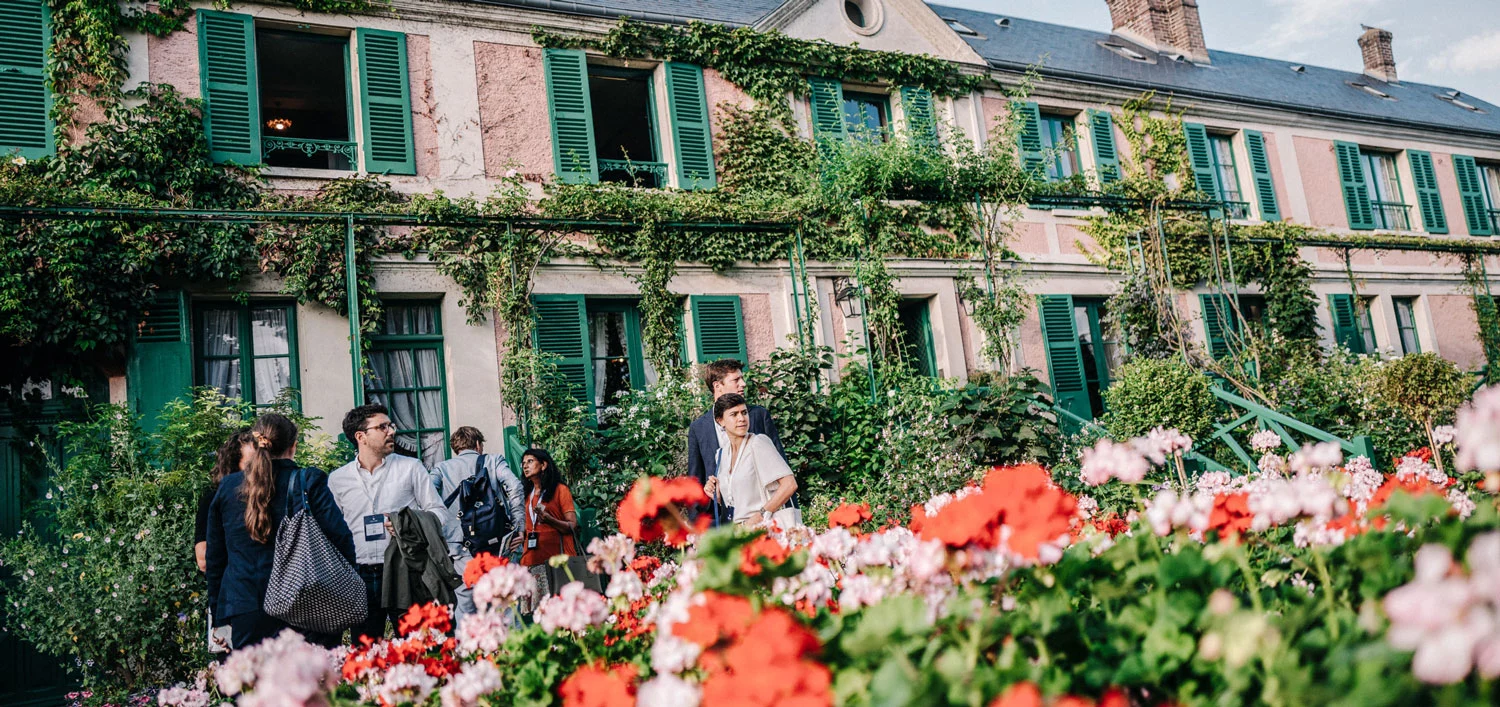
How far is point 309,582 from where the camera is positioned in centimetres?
381

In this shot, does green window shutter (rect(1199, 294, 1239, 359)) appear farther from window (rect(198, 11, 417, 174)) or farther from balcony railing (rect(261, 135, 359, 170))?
balcony railing (rect(261, 135, 359, 170))

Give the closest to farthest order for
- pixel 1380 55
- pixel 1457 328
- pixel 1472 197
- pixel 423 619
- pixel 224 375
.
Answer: pixel 423 619 → pixel 224 375 → pixel 1457 328 → pixel 1472 197 → pixel 1380 55

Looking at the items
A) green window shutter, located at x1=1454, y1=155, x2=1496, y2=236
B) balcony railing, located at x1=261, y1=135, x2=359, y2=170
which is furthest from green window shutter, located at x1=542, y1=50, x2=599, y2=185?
green window shutter, located at x1=1454, y1=155, x2=1496, y2=236

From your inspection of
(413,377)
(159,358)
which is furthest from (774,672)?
(413,377)

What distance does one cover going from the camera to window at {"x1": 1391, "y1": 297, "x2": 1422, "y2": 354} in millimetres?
14430

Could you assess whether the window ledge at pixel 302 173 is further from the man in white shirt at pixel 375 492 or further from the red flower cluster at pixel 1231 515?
the red flower cluster at pixel 1231 515

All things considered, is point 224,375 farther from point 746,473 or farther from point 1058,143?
point 1058,143

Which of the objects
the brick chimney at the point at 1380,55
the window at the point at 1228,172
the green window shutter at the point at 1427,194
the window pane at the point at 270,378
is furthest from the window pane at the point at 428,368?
the brick chimney at the point at 1380,55

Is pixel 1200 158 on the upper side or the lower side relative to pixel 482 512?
upper

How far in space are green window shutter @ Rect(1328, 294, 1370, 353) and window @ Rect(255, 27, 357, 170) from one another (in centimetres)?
1343

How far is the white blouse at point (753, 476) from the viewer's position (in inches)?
171

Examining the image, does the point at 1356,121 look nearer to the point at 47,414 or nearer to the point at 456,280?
the point at 456,280

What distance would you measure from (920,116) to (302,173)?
6.85 m

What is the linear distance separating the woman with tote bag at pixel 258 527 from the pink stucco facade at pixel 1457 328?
54.8 feet
